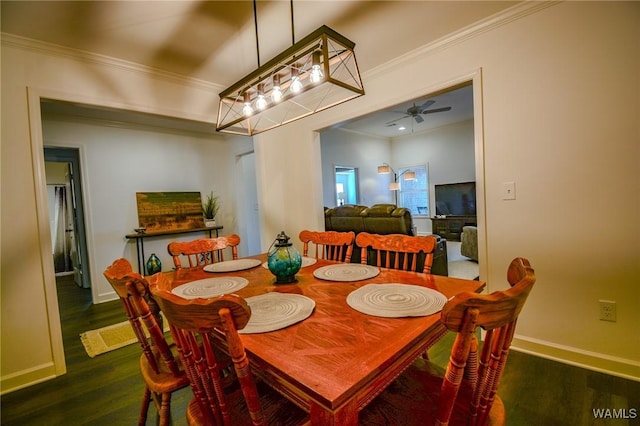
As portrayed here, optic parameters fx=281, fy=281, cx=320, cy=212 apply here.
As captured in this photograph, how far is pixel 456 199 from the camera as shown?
679 cm

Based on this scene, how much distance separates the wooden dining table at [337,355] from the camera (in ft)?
2.18

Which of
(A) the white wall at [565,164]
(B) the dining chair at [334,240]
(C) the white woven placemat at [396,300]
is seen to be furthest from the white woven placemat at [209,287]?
(A) the white wall at [565,164]

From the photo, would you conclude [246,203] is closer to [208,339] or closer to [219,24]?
[219,24]

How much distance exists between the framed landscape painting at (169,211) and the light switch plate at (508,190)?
14.2 ft

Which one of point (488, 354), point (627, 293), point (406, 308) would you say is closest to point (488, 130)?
point (627, 293)

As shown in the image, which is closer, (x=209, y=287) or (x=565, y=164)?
(x=209, y=287)

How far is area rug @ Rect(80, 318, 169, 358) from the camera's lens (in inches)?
95.7

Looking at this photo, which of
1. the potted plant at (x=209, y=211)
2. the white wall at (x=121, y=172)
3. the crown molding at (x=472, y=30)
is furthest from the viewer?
the potted plant at (x=209, y=211)

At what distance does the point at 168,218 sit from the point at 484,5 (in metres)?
4.61

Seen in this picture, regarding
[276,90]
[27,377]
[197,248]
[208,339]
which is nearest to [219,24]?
[276,90]

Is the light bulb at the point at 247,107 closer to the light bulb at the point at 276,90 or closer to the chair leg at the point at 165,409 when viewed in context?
the light bulb at the point at 276,90

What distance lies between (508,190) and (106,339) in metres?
3.65

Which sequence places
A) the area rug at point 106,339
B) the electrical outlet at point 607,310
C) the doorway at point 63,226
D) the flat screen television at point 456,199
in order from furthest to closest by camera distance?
the flat screen television at point 456,199
the doorway at point 63,226
the area rug at point 106,339
the electrical outlet at point 607,310

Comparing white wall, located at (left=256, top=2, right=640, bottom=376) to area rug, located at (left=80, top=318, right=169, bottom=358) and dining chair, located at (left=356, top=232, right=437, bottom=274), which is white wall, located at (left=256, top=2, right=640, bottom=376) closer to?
dining chair, located at (left=356, top=232, right=437, bottom=274)
